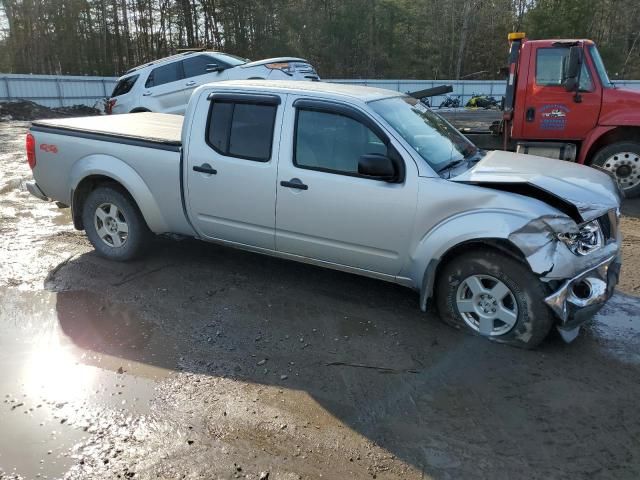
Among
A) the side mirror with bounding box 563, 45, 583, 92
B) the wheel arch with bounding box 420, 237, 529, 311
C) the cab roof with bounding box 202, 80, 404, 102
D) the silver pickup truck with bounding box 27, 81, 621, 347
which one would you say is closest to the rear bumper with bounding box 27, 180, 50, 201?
the silver pickup truck with bounding box 27, 81, 621, 347

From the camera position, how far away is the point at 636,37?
1465 inches

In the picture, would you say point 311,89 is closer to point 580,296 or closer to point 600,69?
point 580,296

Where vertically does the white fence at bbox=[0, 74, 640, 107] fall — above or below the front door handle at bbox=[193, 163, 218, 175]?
above

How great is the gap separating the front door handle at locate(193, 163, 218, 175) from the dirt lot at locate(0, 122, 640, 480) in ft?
3.52

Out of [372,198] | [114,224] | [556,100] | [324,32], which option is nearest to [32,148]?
[114,224]

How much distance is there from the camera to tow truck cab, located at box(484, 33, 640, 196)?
308 inches

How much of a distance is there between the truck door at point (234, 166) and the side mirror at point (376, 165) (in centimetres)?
85

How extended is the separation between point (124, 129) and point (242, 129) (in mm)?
1708

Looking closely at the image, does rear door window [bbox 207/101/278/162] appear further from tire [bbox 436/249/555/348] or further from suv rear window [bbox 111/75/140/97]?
suv rear window [bbox 111/75/140/97]

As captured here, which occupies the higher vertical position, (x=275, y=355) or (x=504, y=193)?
(x=504, y=193)

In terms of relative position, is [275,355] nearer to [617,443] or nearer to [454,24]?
[617,443]

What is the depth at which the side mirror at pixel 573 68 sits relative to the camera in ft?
25.4

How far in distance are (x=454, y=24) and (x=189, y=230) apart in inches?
1636

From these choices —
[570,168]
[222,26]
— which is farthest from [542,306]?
[222,26]
